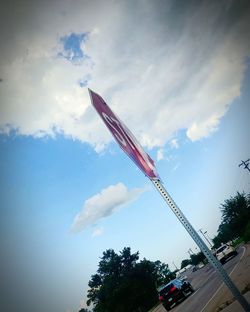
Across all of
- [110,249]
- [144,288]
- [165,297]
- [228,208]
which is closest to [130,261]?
[110,249]

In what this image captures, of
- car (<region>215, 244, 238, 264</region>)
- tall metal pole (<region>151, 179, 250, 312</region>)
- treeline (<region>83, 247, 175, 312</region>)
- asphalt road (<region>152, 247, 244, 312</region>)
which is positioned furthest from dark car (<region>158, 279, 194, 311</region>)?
treeline (<region>83, 247, 175, 312</region>)

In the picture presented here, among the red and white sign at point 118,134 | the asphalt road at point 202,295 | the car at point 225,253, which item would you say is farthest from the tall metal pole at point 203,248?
the car at point 225,253

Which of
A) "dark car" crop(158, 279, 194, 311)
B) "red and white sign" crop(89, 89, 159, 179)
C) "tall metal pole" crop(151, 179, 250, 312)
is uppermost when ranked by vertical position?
"red and white sign" crop(89, 89, 159, 179)

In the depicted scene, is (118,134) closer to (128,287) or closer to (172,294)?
(172,294)

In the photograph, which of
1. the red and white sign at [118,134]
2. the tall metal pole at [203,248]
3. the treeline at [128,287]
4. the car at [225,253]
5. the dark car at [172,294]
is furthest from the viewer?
the treeline at [128,287]

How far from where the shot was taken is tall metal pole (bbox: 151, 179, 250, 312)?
211cm

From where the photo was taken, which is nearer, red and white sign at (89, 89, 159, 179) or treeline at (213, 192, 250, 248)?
red and white sign at (89, 89, 159, 179)

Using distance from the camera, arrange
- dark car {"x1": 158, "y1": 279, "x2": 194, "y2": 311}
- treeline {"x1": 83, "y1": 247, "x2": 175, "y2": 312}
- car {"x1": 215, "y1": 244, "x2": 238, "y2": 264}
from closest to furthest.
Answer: dark car {"x1": 158, "y1": 279, "x2": 194, "y2": 311} → car {"x1": 215, "y1": 244, "x2": 238, "y2": 264} → treeline {"x1": 83, "y1": 247, "x2": 175, "y2": 312}

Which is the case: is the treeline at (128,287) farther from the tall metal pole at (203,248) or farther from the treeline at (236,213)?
the tall metal pole at (203,248)

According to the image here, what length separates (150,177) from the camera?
2430 millimetres

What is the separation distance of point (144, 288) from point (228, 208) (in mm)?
24474

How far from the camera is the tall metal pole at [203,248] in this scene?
83.0 inches

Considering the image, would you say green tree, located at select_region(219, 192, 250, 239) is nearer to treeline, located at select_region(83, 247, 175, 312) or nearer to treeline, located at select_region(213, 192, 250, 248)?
treeline, located at select_region(213, 192, 250, 248)

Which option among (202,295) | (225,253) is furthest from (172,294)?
(225,253)
